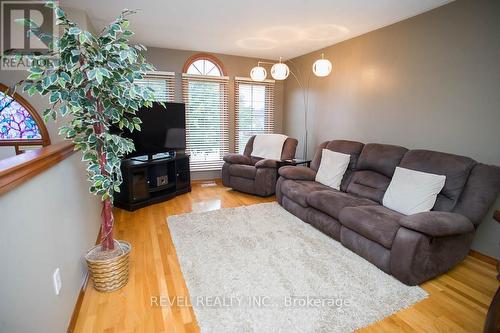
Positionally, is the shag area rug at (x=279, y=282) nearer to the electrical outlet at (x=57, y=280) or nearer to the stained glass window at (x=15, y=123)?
the electrical outlet at (x=57, y=280)

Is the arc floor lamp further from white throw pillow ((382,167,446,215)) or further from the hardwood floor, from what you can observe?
the hardwood floor

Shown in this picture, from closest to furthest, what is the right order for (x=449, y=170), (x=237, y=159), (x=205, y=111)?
(x=449, y=170), (x=237, y=159), (x=205, y=111)

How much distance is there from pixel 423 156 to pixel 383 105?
1.07 metres

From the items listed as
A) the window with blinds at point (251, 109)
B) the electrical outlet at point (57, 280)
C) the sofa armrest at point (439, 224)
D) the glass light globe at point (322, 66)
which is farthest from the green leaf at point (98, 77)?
the window with blinds at point (251, 109)

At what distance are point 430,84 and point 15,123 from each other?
5215 millimetres

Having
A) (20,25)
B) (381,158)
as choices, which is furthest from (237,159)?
(20,25)

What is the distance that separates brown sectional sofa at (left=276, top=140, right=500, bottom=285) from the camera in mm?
2020

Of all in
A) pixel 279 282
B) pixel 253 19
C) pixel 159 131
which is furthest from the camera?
pixel 159 131

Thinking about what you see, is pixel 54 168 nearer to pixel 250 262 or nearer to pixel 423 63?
pixel 250 262

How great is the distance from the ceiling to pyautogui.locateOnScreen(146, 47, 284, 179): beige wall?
0.27 meters

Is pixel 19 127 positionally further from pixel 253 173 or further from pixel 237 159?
pixel 253 173

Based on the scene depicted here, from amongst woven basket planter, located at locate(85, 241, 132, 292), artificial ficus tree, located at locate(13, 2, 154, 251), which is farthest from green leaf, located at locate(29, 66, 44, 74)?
woven basket planter, located at locate(85, 241, 132, 292)

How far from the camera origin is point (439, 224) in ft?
6.51

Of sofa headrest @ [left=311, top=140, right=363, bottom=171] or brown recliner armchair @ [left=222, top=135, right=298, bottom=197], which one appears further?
brown recliner armchair @ [left=222, top=135, right=298, bottom=197]
